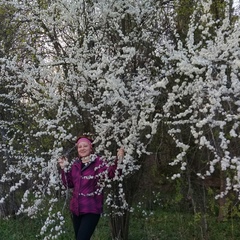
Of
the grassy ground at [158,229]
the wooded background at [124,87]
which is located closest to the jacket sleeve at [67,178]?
the wooded background at [124,87]

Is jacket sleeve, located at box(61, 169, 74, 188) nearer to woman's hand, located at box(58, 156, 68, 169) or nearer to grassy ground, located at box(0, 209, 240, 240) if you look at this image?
woman's hand, located at box(58, 156, 68, 169)

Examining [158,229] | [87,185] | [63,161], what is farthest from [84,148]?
[158,229]

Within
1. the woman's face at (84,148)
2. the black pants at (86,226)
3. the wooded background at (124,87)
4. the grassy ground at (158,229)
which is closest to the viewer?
the wooded background at (124,87)

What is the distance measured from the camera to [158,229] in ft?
21.1

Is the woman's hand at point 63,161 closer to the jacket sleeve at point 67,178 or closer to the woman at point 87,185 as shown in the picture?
the woman at point 87,185

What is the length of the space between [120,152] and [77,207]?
26.1 inches

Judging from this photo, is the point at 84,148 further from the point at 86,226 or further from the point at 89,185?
the point at 86,226

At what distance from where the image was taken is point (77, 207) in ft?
13.3

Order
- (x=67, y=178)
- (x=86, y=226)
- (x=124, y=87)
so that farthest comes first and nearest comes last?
(x=67, y=178) → (x=86, y=226) → (x=124, y=87)

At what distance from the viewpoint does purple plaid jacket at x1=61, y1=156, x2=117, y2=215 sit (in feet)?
13.2

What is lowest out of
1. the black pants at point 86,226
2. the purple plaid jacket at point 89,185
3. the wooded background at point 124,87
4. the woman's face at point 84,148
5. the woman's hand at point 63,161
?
the black pants at point 86,226

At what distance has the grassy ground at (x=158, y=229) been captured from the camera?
5.73 meters

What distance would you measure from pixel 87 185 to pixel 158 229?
2666mm

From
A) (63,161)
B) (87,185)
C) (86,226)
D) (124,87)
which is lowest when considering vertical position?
(86,226)
